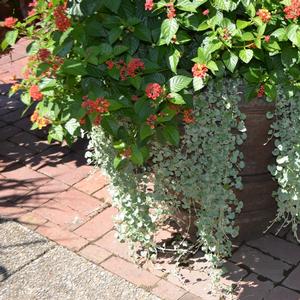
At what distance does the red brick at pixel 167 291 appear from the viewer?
3.33m

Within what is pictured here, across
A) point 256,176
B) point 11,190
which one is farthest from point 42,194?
point 256,176

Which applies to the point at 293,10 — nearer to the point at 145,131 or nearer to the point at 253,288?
the point at 145,131

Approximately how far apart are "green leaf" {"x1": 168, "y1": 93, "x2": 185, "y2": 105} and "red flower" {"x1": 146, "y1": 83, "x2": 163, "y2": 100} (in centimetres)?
8

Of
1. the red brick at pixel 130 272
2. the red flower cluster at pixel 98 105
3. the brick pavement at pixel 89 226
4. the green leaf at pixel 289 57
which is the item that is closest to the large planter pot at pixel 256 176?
the brick pavement at pixel 89 226

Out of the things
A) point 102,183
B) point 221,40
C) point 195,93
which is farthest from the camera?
point 102,183

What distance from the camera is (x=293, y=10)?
277 centimetres

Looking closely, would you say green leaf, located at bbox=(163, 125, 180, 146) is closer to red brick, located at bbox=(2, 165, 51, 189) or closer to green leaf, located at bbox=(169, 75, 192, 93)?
green leaf, located at bbox=(169, 75, 192, 93)

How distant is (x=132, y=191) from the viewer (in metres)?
3.31

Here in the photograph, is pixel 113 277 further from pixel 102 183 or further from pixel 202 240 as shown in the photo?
pixel 102 183

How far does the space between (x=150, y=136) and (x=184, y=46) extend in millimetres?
511

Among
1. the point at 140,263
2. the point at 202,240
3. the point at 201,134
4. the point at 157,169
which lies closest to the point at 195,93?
the point at 201,134

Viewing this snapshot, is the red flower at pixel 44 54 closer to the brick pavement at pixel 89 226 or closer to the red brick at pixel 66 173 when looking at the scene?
the brick pavement at pixel 89 226

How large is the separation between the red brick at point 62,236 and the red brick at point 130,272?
27 cm

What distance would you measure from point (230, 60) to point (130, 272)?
142 centimetres
